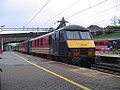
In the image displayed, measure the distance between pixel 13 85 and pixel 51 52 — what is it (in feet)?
37.8

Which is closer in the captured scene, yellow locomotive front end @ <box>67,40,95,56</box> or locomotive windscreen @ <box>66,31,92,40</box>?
yellow locomotive front end @ <box>67,40,95,56</box>

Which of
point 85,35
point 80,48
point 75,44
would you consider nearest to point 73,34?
point 85,35

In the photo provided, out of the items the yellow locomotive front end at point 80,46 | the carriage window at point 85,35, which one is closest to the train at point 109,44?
the carriage window at point 85,35

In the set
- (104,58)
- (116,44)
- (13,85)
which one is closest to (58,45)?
(104,58)

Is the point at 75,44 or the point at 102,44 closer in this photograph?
the point at 75,44

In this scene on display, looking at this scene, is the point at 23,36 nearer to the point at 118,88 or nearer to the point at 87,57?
the point at 87,57

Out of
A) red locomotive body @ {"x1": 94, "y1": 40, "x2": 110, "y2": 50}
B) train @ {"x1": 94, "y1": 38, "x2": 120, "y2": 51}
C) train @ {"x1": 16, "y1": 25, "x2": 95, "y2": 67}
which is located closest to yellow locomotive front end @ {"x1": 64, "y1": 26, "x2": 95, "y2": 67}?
train @ {"x1": 16, "y1": 25, "x2": 95, "y2": 67}

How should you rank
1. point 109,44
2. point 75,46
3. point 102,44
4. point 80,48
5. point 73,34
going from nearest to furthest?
point 75,46 < point 80,48 < point 73,34 < point 109,44 < point 102,44

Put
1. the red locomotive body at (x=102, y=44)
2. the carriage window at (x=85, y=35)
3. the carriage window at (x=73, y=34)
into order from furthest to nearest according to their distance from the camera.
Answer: the red locomotive body at (x=102, y=44) < the carriage window at (x=85, y=35) < the carriage window at (x=73, y=34)

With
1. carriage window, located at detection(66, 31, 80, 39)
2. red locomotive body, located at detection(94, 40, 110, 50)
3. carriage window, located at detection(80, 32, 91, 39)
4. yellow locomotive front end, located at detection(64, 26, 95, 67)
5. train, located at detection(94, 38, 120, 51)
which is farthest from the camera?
red locomotive body, located at detection(94, 40, 110, 50)

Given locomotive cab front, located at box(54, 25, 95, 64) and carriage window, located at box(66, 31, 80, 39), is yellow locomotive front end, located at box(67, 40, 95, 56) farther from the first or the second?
carriage window, located at box(66, 31, 80, 39)

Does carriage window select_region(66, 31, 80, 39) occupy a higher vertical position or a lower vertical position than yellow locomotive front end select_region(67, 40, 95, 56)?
higher

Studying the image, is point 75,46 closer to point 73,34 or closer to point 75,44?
point 75,44

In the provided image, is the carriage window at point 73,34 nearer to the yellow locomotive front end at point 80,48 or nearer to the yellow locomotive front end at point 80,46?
the yellow locomotive front end at point 80,46
